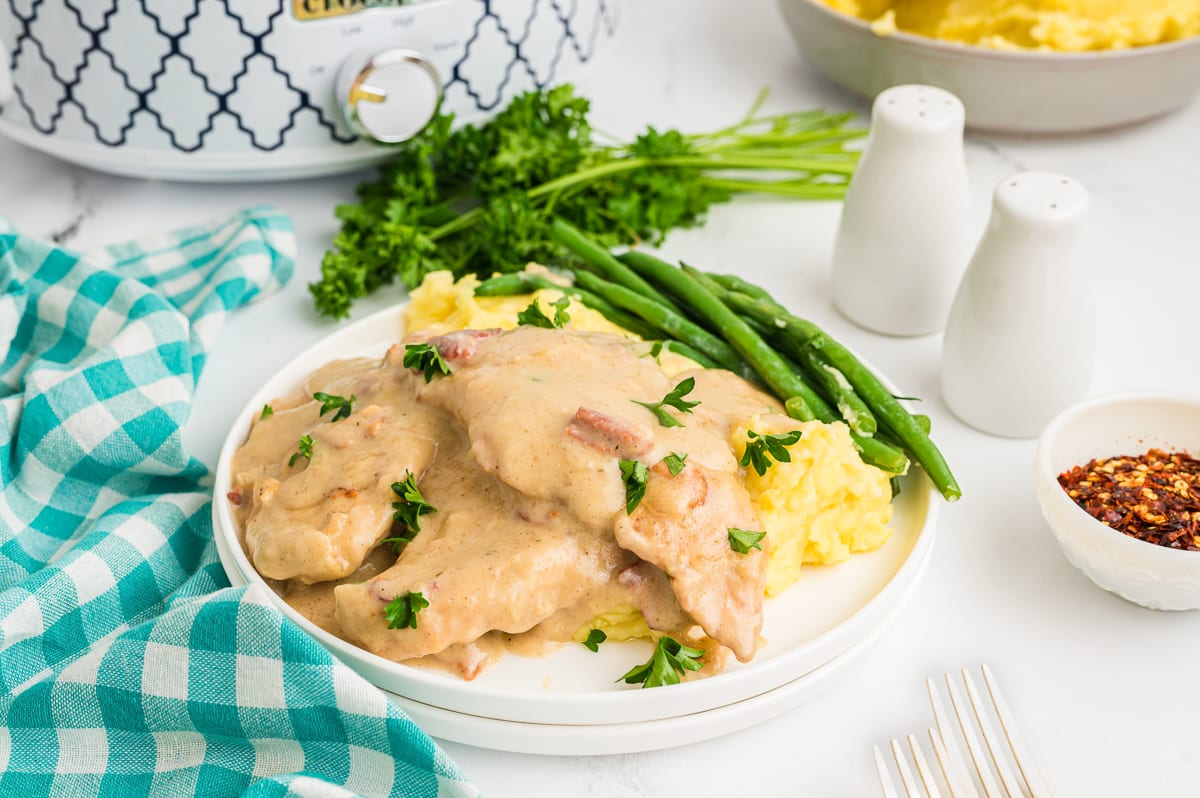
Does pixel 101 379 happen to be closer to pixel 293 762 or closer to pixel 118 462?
pixel 118 462

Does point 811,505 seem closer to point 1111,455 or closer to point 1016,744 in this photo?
point 1016,744

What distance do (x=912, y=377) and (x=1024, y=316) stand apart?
0.38 meters

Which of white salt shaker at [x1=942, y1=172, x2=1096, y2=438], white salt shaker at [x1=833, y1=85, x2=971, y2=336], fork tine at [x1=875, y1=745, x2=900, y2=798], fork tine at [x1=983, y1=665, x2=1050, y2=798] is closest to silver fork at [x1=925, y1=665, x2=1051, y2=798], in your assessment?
fork tine at [x1=983, y1=665, x2=1050, y2=798]

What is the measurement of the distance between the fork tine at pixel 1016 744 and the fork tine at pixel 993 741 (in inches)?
0.7

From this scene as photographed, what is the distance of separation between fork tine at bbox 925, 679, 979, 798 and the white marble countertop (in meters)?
0.06

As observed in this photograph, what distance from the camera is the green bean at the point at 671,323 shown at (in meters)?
2.55

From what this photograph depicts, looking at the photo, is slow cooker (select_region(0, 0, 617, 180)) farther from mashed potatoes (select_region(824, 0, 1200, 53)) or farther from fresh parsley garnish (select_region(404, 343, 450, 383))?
mashed potatoes (select_region(824, 0, 1200, 53))

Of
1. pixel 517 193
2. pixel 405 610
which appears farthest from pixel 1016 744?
pixel 517 193

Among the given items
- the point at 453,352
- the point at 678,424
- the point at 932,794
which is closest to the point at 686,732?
the point at 932,794

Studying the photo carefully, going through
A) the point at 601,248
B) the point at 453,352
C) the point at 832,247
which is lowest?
the point at 832,247

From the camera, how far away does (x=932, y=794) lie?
5.84 ft

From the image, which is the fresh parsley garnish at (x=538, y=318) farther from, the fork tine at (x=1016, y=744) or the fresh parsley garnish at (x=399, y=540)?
the fork tine at (x=1016, y=744)

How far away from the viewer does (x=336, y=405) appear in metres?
2.26

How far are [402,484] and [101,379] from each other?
2.72 feet
